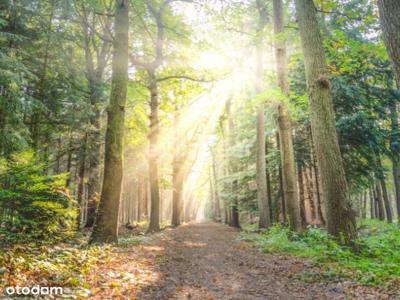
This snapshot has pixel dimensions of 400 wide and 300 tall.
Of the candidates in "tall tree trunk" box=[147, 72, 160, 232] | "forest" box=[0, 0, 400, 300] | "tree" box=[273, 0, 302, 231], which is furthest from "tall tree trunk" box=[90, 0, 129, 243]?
"tall tree trunk" box=[147, 72, 160, 232]

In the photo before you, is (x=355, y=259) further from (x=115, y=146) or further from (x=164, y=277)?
(x=115, y=146)

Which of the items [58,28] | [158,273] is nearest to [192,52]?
[58,28]

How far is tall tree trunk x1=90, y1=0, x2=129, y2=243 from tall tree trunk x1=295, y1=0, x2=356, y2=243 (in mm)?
5348

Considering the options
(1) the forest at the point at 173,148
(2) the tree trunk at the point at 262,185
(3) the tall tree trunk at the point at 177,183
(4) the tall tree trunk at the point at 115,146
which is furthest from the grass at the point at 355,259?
(3) the tall tree trunk at the point at 177,183

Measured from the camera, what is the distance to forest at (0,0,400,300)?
4508 millimetres

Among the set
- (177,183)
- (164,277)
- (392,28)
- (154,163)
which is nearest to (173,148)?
(177,183)

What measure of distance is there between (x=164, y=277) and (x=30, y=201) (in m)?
3.65

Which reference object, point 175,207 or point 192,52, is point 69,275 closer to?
point 192,52

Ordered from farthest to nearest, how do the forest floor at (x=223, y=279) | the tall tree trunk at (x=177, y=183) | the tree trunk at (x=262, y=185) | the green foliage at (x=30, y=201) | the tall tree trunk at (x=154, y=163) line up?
the tall tree trunk at (x=177, y=183), the tall tree trunk at (x=154, y=163), the tree trunk at (x=262, y=185), the green foliage at (x=30, y=201), the forest floor at (x=223, y=279)

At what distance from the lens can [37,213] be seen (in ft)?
21.6

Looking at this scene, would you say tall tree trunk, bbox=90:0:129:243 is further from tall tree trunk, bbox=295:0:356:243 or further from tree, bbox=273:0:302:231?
tall tree trunk, bbox=295:0:356:243

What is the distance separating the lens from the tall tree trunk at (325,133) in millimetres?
5855

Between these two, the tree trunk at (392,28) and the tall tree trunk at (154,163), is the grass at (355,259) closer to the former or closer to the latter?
the tree trunk at (392,28)

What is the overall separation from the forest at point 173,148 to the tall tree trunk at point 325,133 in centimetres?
3
